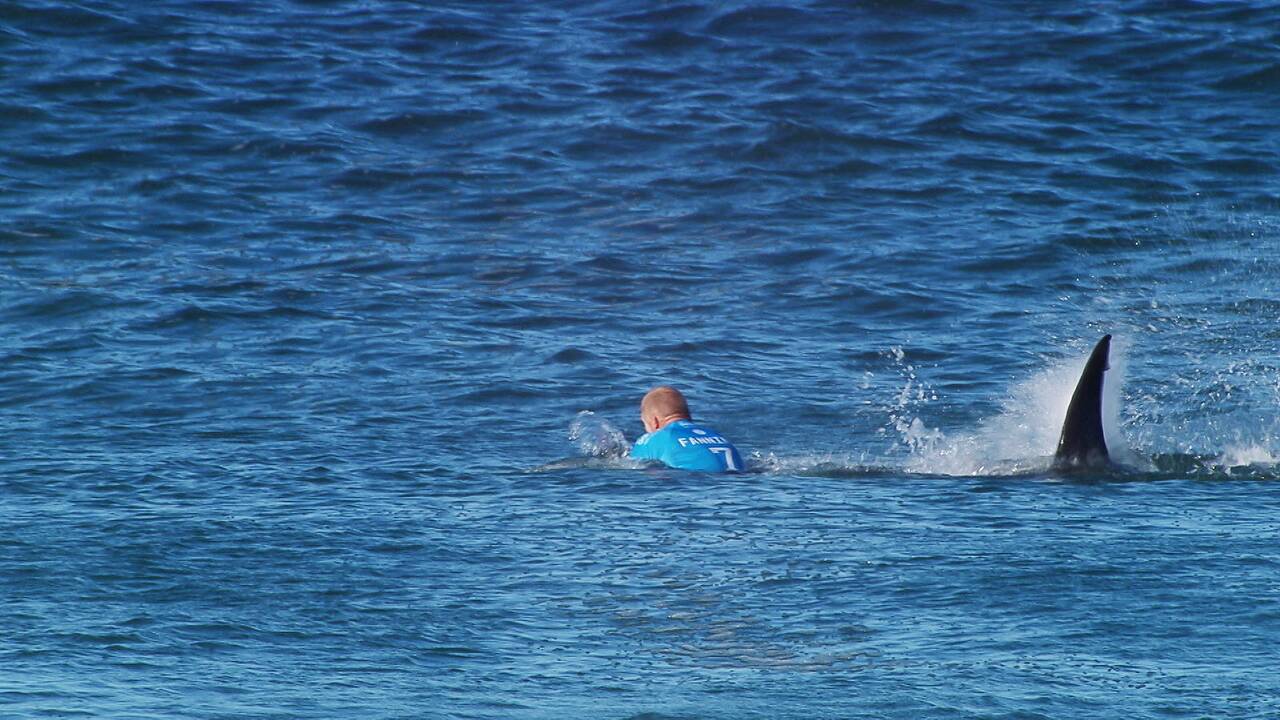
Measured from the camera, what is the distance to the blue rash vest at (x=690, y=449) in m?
11.0

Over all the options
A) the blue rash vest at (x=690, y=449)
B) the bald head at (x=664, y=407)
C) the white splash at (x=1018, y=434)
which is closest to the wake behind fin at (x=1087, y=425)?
the white splash at (x=1018, y=434)

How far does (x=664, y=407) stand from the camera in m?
11.5

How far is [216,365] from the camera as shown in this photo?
45.9 ft

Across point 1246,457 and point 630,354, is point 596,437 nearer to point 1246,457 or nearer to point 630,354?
point 630,354

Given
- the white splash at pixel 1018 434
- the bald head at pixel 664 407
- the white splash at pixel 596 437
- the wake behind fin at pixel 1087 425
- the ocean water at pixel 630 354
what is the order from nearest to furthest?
the ocean water at pixel 630 354 < the wake behind fin at pixel 1087 425 < the white splash at pixel 1018 434 < the bald head at pixel 664 407 < the white splash at pixel 596 437

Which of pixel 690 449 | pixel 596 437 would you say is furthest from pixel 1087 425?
pixel 596 437

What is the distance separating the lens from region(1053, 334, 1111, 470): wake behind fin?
10.7 meters

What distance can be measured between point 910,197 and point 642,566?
465 inches

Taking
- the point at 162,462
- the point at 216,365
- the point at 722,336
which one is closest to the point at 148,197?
the point at 216,365

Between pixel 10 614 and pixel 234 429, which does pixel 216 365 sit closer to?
pixel 234 429

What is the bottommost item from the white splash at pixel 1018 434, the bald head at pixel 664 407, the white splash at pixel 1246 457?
the white splash at pixel 1246 457

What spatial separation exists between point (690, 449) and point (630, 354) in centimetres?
395

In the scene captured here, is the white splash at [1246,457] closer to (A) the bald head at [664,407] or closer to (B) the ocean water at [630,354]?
(B) the ocean water at [630,354]

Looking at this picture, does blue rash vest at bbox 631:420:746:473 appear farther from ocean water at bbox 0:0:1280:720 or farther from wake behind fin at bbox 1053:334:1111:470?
wake behind fin at bbox 1053:334:1111:470
